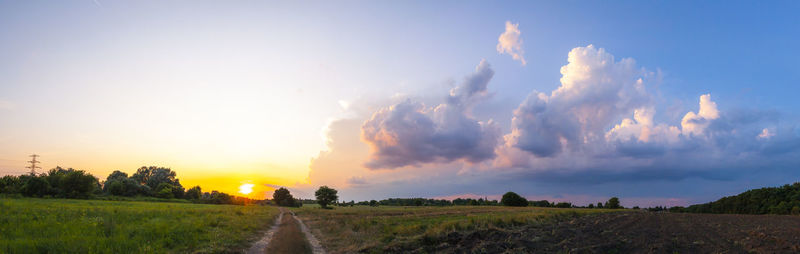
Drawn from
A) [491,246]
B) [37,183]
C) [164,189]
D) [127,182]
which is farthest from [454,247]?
[164,189]

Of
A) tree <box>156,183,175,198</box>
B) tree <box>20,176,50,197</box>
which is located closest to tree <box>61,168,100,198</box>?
tree <box>20,176,50,197</box>

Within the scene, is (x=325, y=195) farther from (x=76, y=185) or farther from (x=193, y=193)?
(x=76, y=185)

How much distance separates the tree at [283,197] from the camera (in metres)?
168

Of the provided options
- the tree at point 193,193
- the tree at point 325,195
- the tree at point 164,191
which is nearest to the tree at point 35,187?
the tree at point 164,191

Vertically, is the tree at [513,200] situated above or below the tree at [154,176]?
below

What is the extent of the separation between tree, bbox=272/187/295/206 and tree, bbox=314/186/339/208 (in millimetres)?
41452

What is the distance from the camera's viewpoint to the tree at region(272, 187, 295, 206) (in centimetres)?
16750

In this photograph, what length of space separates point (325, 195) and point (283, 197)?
4997 cm

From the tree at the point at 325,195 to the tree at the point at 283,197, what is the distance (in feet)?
136

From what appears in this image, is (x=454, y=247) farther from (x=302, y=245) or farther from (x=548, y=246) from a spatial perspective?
(x=302, y=245)

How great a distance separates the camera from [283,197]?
170500mm

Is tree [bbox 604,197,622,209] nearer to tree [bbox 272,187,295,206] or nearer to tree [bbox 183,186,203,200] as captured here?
tree [bbox 272,187,295,206]

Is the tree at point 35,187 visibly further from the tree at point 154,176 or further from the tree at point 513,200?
the tree at point 513,200

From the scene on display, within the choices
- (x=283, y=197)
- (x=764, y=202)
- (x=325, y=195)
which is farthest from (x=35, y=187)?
(x=764, y=202)
